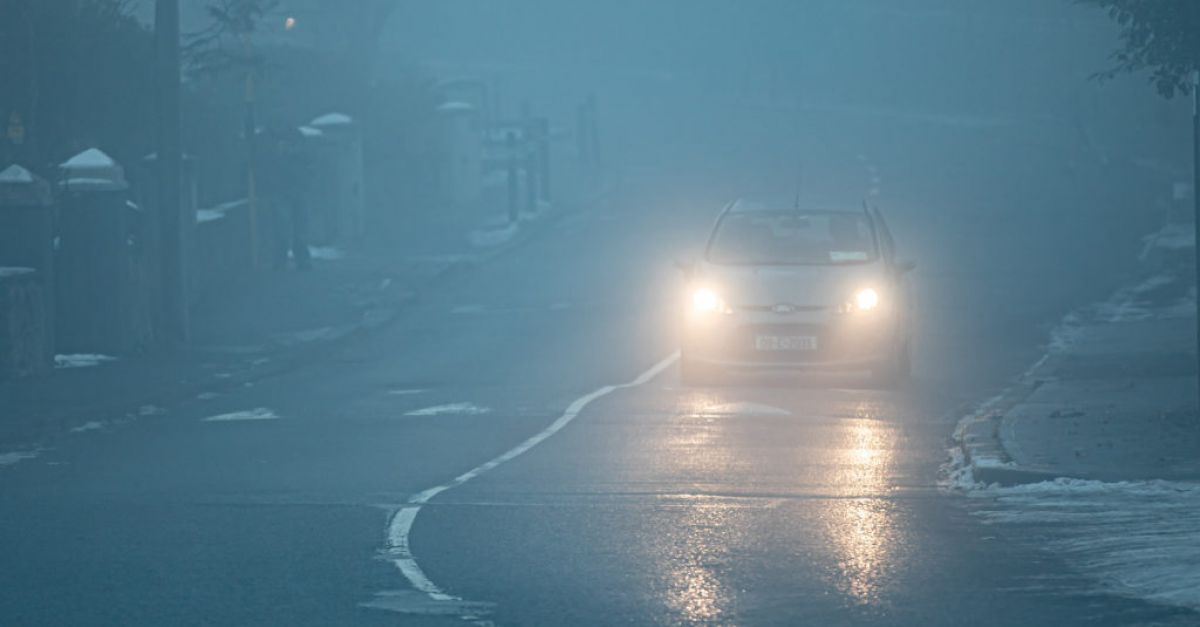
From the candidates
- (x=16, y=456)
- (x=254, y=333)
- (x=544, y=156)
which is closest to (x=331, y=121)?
(x=544, y=156)

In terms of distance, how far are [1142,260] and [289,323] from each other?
13301 millimetres

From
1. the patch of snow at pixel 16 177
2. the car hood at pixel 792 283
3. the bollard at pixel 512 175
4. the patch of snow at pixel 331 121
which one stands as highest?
the patch of snow at pixel 331 121

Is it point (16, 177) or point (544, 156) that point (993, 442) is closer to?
point (16, 177)

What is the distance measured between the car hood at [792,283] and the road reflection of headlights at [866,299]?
6 centimetres

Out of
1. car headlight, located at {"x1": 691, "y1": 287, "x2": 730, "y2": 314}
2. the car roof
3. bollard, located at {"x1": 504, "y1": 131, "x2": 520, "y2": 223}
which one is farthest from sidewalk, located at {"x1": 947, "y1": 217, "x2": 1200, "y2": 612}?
bollard, located at {"x1": 504, "y1": 131, "x2": 520, "y2": 223}

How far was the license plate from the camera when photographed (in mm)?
18297

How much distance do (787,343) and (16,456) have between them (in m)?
6.59

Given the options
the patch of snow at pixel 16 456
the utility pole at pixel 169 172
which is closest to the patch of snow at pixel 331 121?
the utility pole at pixel 169 172

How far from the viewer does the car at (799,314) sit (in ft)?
60.0

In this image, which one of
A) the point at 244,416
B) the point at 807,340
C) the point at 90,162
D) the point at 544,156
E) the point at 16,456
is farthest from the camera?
the point at 544,156


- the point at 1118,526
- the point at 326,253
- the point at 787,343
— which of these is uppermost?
the point at 326,253

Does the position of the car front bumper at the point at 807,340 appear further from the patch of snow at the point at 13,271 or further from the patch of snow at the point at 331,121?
the patch of snow at the point at 331,121

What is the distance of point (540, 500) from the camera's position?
41.0 ft

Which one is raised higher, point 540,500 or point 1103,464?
point 1103,464
